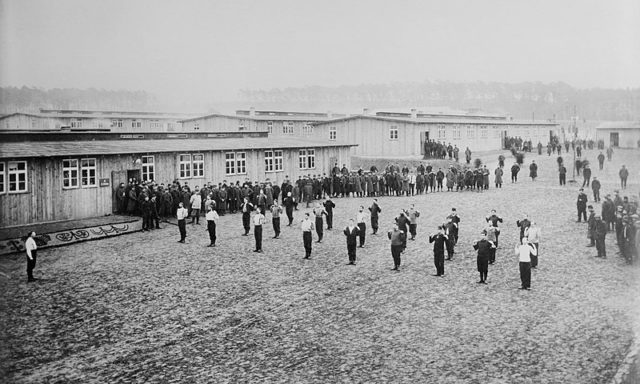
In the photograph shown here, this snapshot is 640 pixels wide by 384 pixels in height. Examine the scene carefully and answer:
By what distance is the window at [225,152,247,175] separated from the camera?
3462 centimetres

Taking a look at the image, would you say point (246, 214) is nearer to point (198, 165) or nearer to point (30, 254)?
point (30, 254)

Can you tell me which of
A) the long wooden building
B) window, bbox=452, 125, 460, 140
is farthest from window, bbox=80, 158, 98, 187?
window, bbox=452, 125, 460, 140

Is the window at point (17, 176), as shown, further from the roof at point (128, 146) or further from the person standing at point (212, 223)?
the person standing at point (212, 223)

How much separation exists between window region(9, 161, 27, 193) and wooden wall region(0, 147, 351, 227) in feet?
0.64

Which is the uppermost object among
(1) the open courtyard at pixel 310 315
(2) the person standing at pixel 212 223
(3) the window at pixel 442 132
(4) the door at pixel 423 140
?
(3) the window at pixel 442 132

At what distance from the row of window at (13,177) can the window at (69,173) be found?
1.84m

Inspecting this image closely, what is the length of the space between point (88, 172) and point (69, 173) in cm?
101

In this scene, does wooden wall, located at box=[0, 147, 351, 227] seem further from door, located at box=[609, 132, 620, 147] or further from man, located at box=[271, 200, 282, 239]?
door, located at box=[609, 132, 620, 147]

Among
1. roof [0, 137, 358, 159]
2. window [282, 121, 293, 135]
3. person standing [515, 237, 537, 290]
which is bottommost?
person standing [515, 237, 537, 290]

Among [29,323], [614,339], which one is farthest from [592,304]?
[29,323]

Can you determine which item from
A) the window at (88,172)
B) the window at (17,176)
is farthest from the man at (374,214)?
the window at (17,176)

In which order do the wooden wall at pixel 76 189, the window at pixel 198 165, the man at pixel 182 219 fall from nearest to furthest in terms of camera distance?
the man at pixel 182 219
the wooden wall at pixel 76 189
the window at pixel 198 165

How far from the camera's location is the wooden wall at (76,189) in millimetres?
A: 24953

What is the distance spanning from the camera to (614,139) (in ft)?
205
